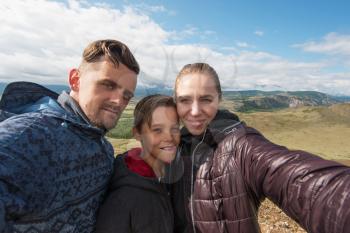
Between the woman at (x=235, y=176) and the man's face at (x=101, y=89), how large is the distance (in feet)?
3.60

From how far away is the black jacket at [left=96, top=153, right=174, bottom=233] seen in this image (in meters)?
3.45

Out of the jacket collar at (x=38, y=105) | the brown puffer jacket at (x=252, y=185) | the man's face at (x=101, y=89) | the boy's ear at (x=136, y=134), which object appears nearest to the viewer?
the brown puffer jacket at (x=252, y=185)

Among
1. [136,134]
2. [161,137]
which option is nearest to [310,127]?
[136,134]

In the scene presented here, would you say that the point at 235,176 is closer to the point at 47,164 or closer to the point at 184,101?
the point at 184,101

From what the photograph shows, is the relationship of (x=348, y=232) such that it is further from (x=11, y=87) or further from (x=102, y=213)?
(x=11, y=87)

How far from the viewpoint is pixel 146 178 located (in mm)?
3898

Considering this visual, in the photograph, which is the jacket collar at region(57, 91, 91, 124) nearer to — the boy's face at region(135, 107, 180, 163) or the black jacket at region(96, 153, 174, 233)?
the black jacket at region(96, 153, 174, 233)

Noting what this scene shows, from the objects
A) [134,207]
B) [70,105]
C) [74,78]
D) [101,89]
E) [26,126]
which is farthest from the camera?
[74,78]

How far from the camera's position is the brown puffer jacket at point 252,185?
229 centimetres

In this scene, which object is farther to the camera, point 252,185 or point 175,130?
point 175,130

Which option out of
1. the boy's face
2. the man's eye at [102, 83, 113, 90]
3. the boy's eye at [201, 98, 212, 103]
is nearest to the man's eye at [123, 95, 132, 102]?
the man's eye at [102, 83, 113, 90]

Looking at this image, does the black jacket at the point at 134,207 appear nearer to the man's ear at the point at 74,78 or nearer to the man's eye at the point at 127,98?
the man's eye at the point at 127,98

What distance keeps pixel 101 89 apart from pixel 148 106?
3.30ft

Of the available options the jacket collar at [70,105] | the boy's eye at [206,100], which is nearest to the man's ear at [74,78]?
the jacket collar at [70,105]
